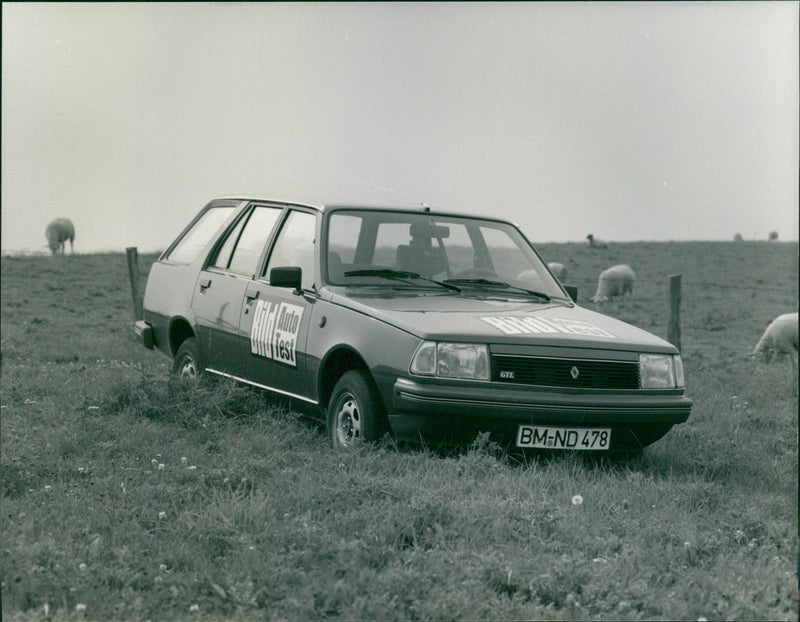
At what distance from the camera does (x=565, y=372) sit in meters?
6.03

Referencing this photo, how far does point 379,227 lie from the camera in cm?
722

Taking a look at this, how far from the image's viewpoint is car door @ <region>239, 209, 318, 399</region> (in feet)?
22.6

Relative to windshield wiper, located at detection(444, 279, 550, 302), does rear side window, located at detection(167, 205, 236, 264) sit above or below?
above

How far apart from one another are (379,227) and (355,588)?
3.64 meters

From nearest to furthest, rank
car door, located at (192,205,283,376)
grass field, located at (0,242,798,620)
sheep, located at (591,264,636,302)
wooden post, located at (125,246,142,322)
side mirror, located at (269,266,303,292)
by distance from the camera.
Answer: grass field, located at (0,242,798,620)
side mirror, located at (269,266,303,292)
car door, located at (192,205,283,376)
wooden post, located at (125,246,142,322)
sheep, located at (591,264,636,302)

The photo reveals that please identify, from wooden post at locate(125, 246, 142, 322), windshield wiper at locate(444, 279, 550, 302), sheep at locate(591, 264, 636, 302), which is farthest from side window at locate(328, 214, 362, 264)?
sheep at locate(591, 264, 636, 302)

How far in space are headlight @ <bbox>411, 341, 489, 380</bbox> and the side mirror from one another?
54.2 inches

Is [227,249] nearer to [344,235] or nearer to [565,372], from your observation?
[344,235]

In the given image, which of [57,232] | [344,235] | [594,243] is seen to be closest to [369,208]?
[344,235]

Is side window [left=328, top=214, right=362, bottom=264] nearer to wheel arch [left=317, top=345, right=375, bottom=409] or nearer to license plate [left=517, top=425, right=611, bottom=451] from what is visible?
wheel arch [left=317, top=345, right=375, bottom=409]

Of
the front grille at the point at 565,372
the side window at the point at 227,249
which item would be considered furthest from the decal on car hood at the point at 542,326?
the side window at the point at 227,249

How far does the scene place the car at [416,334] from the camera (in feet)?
19.2

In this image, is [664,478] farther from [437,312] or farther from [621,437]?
[437,312]

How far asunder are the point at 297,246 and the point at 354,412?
1626mm
